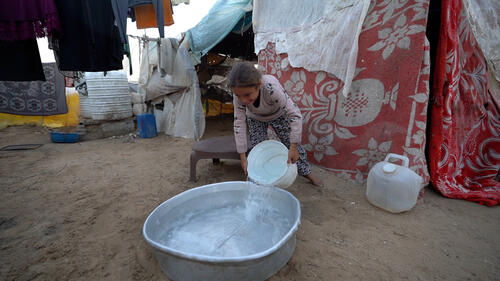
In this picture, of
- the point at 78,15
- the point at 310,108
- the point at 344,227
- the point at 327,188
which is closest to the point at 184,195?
the point at 344,227

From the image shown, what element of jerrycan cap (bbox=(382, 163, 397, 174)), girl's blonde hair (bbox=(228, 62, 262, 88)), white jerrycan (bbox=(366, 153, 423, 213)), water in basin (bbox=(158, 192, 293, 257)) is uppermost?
girl's blonde hair (bbox=(228, 62, 262, 88))

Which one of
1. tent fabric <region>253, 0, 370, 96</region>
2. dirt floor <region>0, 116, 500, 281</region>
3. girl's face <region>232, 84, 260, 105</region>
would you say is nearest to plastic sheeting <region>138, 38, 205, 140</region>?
→ tent fabric <region>253, 0, 370, 96</region>

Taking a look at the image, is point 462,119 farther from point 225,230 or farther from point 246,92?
point 225,230

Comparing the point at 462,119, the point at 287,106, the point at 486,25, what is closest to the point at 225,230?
the point at 287,106

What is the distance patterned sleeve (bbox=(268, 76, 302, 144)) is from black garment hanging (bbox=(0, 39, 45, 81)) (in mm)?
2215

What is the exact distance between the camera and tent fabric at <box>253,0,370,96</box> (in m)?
2.10

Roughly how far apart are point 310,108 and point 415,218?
1.45 metres

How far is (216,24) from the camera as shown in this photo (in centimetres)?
367

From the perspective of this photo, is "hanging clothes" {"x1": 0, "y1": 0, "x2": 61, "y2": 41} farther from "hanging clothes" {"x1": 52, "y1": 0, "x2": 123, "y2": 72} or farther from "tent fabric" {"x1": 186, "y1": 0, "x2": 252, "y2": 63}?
"tent fabric" {"x1": 186, "y1": 0, "x2": 252, "y2": 63}

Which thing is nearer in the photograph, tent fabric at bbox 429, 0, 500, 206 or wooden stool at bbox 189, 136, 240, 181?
tent fabric at bbox 429, 0, 500, 206

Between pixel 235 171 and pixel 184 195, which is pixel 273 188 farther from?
pixel 235 171

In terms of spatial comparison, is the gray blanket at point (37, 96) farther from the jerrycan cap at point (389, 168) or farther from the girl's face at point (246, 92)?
the jerrycan cap at point (389, 168)

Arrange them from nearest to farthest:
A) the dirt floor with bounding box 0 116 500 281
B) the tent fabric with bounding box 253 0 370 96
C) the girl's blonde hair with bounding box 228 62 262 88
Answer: the dirt floor with bounding box 0 116 500 281
the girl's blonde hair with bounding box 228 62 262 88
the tent fabric with bounding box 253 0 370 96

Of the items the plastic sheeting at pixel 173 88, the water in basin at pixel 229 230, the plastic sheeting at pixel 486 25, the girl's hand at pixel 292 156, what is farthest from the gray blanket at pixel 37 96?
the plastic sheeting at pixel 486 25
